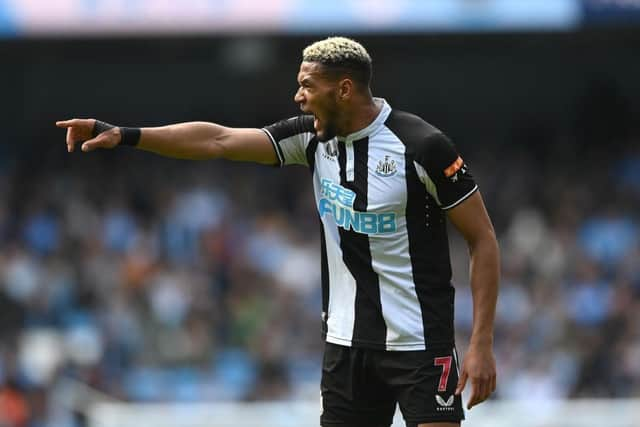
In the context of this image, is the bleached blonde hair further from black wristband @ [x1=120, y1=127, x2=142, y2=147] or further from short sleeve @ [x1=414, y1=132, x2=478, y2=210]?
black wristband @ [x1=120, y1=127, x2=142, y2=147]

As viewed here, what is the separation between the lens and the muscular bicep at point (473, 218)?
476 cm

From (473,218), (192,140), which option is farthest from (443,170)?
(192,140)

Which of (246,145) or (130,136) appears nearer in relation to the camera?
(130,136)

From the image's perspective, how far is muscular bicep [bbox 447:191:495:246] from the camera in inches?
187

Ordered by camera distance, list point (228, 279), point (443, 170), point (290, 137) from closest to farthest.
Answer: point (443, 170) < point (290, 137) < point (228, 279)

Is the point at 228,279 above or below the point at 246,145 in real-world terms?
below

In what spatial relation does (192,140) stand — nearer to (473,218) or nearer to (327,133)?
(327,133)

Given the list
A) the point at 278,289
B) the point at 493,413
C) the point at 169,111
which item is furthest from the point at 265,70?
the point at 493,413

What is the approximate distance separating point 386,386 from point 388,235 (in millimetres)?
588

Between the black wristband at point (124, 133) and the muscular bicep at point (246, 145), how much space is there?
13.0 inches

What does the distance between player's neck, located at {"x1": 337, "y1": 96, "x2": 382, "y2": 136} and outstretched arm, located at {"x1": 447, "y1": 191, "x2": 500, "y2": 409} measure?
46 centimetres

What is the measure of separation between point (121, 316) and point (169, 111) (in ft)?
12.6

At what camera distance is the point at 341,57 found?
4789 millimetres

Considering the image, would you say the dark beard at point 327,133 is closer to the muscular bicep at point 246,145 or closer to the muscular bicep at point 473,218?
the muscular bicep at point 246,145
